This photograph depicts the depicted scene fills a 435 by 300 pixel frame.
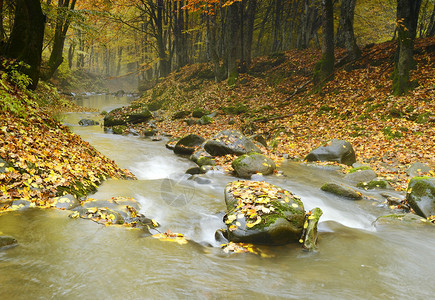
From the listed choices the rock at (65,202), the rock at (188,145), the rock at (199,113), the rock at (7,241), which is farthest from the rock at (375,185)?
the rock at (199,113)

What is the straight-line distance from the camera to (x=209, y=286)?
285 centimetres

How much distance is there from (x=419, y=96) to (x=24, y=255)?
12.8m

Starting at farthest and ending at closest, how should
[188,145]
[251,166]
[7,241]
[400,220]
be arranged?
1. [188,145]
2. [251,166]
3. [400,220]
4. [7,241]

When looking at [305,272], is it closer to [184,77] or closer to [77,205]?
[77,205]

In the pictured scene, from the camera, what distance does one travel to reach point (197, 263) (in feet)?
11.0

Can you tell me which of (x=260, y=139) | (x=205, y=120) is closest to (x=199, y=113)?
(x=205, y=120)

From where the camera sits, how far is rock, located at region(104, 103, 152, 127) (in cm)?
1687

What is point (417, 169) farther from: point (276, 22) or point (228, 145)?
point (276, 22)

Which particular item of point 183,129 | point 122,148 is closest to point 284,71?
point 183,129

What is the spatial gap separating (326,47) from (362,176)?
8777 millimetres

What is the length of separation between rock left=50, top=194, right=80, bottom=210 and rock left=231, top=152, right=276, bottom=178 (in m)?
4.54

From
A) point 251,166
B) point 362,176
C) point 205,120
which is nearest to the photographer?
point 362,176

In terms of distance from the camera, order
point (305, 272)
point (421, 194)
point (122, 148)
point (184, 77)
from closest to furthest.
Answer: point (305, 272), point (421, 194), point (122, 148), point (184, 77)

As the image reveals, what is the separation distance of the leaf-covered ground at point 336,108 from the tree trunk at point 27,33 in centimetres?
756
